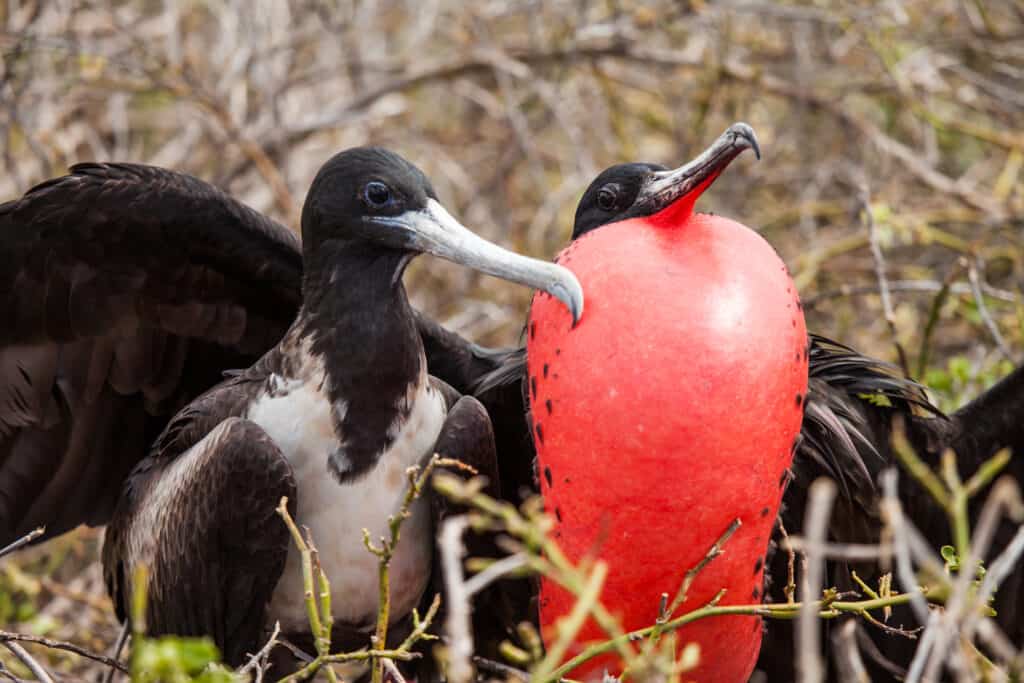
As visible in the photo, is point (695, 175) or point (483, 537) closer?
point (695, 175)

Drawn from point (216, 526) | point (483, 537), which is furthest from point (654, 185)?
point (216, 526)

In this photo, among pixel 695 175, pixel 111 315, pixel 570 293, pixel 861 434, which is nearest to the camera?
pixel 570 293

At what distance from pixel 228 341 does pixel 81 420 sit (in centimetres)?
38

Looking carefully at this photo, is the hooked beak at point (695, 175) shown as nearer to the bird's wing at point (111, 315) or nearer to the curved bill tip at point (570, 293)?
the curved bill tip at point (570, 293)

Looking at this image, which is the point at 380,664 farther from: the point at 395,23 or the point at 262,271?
the point at 395,23

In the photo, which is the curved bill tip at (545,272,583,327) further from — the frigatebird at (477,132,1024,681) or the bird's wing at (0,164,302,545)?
the bird's wing at (0,164,302,545)

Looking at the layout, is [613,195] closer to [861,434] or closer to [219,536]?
[861,434]

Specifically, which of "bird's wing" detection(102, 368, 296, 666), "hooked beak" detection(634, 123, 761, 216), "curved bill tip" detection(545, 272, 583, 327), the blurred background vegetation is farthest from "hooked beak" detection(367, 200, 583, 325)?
the blurred background vegetation

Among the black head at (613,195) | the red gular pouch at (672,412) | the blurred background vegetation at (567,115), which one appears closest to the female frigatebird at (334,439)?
the black head at (613,195)

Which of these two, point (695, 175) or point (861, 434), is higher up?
point (695, 175)

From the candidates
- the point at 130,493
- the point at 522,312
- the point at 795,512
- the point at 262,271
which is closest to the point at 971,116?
the point at 522,312

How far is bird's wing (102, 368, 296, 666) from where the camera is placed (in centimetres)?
259

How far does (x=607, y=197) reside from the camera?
2.62 metres

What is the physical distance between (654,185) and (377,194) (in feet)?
1.76
